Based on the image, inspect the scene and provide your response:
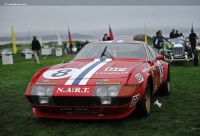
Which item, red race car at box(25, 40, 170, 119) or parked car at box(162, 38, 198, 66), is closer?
red race car at box(25, 40, 170, 119)

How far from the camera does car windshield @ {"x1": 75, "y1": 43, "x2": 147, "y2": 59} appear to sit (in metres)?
5.72

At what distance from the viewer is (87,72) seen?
15.5 feet

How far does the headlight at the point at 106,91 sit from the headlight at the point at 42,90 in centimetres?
65

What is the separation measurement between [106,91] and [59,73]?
3.22ft

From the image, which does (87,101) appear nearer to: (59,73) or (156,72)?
(59,73)

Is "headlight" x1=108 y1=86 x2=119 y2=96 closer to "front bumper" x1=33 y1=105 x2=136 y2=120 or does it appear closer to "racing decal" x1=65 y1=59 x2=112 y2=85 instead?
"front bumper" x1=33 y1=105 x2=136 y2=120

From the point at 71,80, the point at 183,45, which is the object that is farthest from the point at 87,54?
the point at 183,45

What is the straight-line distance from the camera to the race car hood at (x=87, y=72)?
4430 millimetres

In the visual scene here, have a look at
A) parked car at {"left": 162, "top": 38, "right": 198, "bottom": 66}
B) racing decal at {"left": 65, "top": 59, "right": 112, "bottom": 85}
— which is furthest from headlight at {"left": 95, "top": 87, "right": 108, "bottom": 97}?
parked car at {"left": 162, "top": 38, "right": 198, "bottom": 66}

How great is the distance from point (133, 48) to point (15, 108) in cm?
253

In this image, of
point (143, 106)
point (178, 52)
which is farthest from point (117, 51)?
point (178, 52)

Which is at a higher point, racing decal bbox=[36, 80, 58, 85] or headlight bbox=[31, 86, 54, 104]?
racing decal bbox=[36, 80, 58, 85]

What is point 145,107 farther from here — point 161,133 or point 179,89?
point 179,89

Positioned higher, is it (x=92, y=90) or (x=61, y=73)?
(x=61, y=73)
